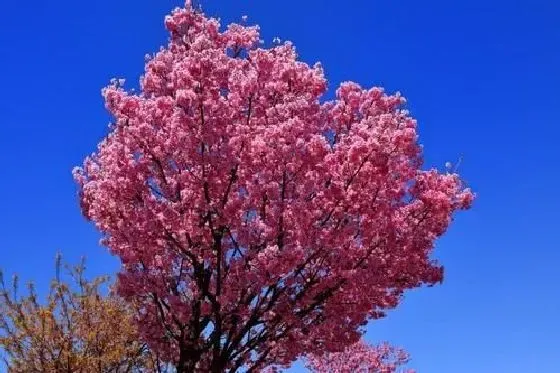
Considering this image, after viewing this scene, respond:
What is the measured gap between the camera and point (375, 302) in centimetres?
2000

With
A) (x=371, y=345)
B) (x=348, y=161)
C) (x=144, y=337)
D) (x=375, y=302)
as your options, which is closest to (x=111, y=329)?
(x=144, y=337)

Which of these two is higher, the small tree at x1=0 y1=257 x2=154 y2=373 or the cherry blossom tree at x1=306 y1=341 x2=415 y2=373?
the cherry blossom tree at x1=306 y1=341 x2=415 y2=373

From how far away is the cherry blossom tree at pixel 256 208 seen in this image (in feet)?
58.2

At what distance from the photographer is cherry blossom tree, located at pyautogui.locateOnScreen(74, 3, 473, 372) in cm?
1773

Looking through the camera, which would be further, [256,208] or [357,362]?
[357,362]

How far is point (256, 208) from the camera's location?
60.4 ft

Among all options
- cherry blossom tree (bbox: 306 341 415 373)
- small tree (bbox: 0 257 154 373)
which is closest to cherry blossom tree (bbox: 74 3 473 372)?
small tree (bbox: 0 257 154 373)

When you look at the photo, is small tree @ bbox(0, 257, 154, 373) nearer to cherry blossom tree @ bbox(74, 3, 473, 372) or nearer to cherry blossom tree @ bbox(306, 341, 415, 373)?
cherry blossom tree @ bbox(74, 3, 473, 372)

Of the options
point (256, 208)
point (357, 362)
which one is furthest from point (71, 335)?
point (357, 362)

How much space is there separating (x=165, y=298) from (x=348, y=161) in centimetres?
596

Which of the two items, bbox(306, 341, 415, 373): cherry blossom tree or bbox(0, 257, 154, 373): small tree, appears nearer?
bbox(0, 257, 154, 373): small tree

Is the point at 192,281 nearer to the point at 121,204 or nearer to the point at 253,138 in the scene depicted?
the point at 121,204

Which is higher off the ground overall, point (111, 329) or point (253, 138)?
point (253, 138)

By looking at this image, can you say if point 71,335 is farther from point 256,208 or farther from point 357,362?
point 357,362
